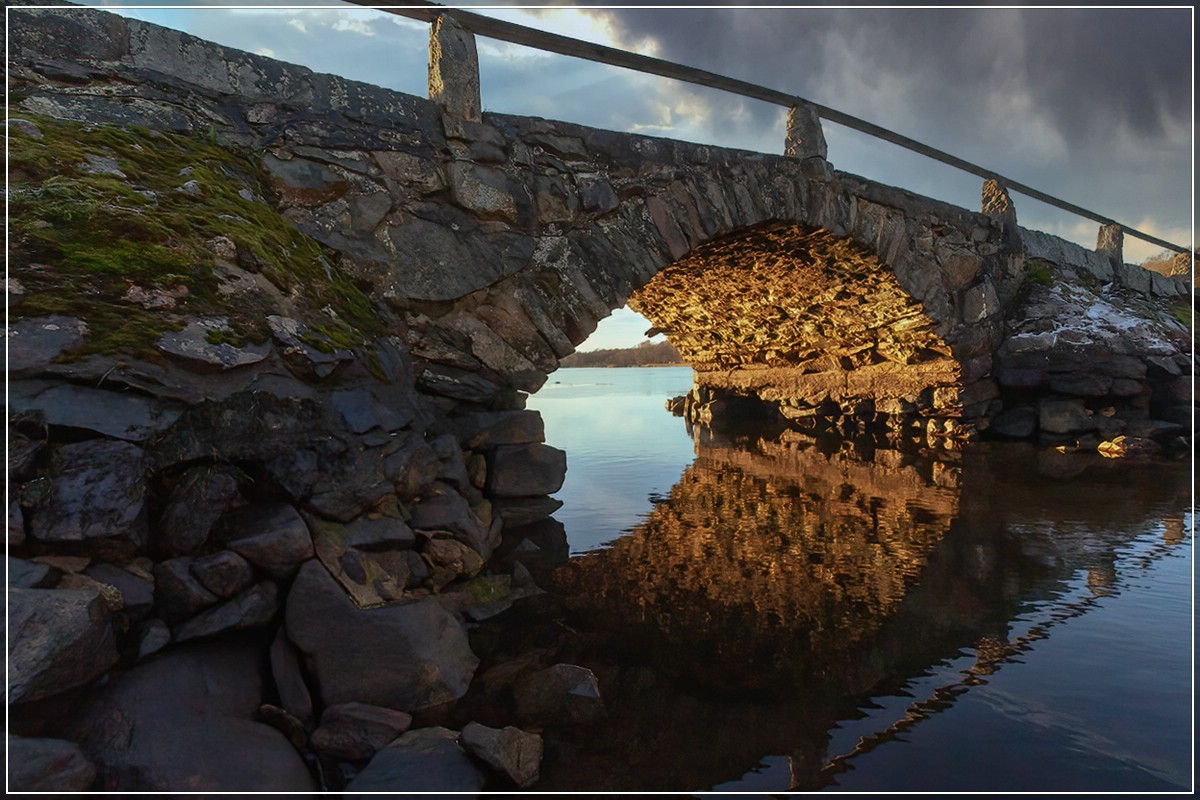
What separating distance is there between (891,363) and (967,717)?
11.7 meters

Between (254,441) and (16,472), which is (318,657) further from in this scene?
(16,472)

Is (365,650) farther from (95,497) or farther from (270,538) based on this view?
(95,497)

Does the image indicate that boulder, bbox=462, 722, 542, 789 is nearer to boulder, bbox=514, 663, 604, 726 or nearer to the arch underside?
boulder, bbox=514, 663, 604, 726

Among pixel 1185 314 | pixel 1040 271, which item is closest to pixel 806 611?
pixel 1040 271

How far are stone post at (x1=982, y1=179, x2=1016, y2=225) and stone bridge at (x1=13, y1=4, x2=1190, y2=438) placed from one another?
2.52m

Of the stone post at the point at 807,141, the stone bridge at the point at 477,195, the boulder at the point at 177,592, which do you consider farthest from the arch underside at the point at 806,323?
the boulder at the point at 177,592

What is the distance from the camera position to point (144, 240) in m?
3.55

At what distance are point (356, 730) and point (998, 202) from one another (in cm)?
1453

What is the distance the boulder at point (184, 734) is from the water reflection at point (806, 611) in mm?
1070

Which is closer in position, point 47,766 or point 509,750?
point 47,766

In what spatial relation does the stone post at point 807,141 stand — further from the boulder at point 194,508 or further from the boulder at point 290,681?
the boulder at point 290,681

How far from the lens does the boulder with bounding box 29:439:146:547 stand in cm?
243

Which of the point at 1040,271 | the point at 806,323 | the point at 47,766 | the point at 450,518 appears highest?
the point at 1040,271

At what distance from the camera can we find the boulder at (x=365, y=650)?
283 centimetres
